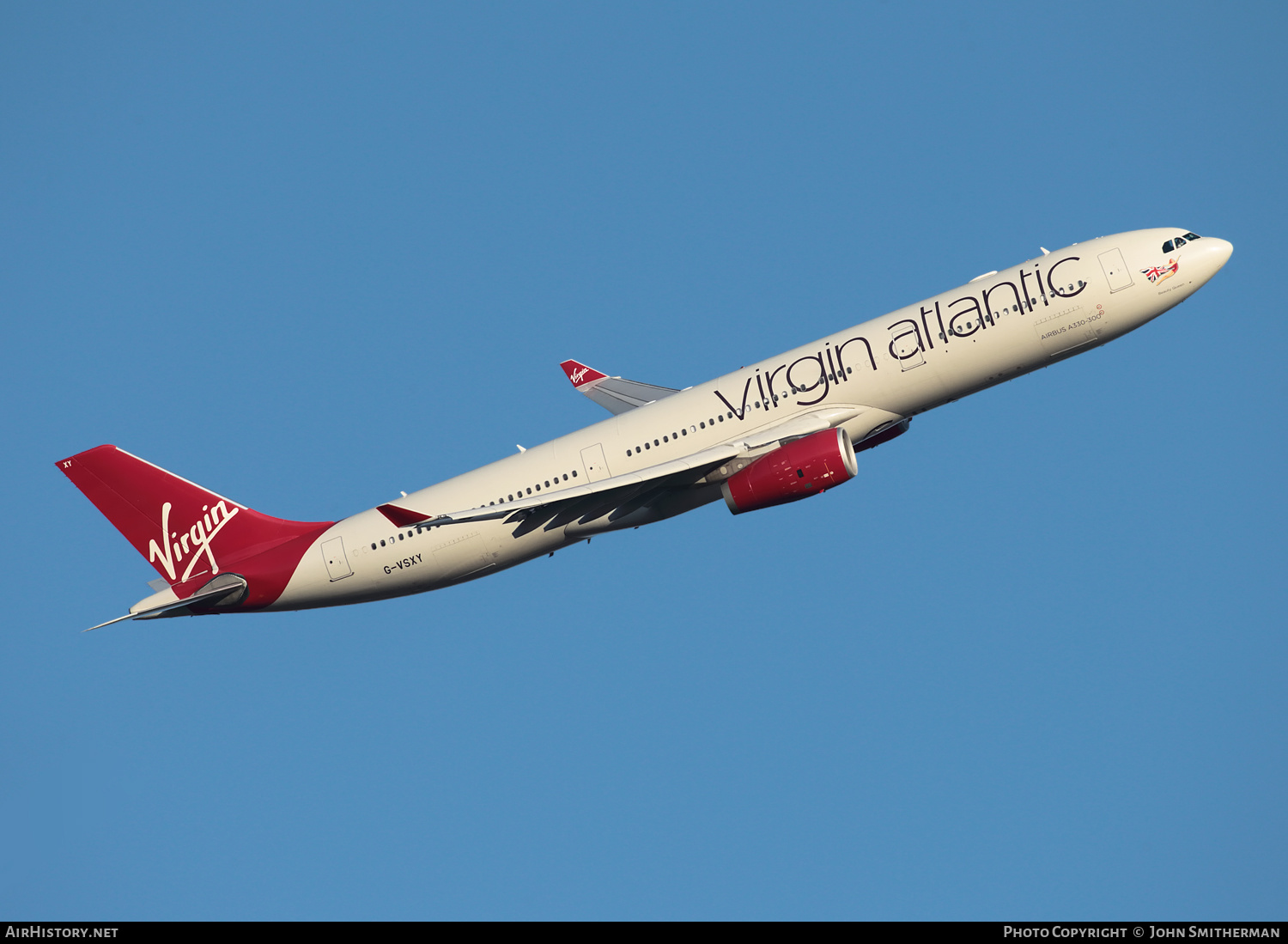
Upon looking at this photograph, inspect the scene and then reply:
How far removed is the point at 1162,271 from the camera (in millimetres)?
48781

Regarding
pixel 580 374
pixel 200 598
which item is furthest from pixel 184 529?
pixel 580 374

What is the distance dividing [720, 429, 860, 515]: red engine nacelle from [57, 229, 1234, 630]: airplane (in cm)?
7

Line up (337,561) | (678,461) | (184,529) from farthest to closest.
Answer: (184,529) → (337,561) → (678,461)

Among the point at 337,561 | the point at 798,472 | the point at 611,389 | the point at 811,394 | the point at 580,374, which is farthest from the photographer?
the point at 580,374

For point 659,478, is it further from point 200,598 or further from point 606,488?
point 200,598

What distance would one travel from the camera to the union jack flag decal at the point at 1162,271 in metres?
48.8

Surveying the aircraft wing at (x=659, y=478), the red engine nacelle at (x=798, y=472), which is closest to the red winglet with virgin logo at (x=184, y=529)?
the aircraft wing at (x=659, y=478)

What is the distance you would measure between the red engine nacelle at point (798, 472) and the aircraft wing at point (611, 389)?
13.5m

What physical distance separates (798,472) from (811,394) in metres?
3.74

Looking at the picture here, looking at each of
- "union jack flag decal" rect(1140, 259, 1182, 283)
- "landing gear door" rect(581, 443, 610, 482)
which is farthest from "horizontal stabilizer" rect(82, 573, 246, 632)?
"union jack flag decal" rect(1140, 259, 1182, 283)

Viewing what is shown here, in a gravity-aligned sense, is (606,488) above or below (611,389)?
below

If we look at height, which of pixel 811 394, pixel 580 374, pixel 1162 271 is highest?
pixel 580 374

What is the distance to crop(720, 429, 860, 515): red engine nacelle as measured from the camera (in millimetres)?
48531

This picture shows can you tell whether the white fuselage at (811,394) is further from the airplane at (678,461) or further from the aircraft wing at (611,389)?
the aircraft wing at (611,389)
